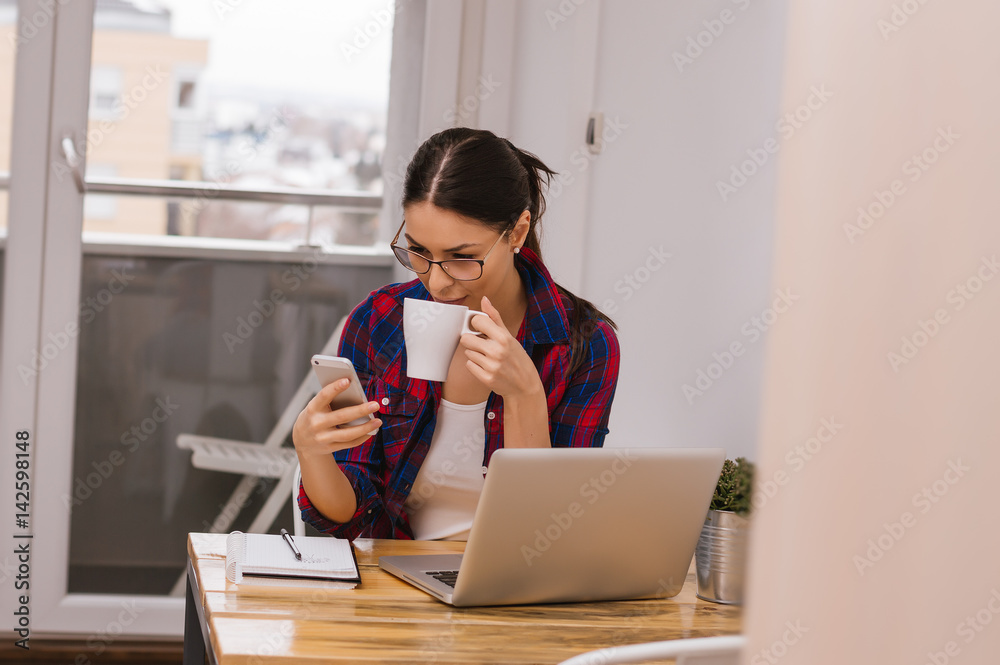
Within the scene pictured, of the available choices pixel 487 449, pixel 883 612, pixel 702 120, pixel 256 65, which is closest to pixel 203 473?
pixel 256 65

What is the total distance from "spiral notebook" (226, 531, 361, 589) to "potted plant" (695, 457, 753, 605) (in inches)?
17.7

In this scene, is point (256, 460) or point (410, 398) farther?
point (256, 460)

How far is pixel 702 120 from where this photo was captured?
169 cm

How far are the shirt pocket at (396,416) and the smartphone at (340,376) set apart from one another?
28cm

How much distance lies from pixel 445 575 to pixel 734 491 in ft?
1.31

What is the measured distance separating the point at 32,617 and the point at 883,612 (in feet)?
8.44

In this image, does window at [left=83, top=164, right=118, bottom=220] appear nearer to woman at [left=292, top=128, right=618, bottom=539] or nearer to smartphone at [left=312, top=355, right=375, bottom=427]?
woman at [left=292, top=128, right=618, bottom=539]

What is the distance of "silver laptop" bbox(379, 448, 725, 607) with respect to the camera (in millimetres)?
1013

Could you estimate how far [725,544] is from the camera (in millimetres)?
1198

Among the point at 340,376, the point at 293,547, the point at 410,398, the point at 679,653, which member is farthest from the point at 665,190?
the point at 679,653

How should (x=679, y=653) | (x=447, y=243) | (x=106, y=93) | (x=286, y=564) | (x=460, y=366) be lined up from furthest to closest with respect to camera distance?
(x=106, y=93) < (x=460, y=366) < (x=447, y=243) < (x=286, y=564) < (x=679, y=653)

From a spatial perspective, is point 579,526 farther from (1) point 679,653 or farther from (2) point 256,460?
(2) point 256,460

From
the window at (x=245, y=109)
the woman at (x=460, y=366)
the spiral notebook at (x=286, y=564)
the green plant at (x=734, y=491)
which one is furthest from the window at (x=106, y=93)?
the green plant at (x=734, y=491)

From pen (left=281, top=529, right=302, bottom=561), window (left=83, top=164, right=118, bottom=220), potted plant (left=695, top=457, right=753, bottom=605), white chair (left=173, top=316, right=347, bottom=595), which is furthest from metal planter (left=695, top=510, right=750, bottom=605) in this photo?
window (left=83, top=164, right=118, bottom=220)
